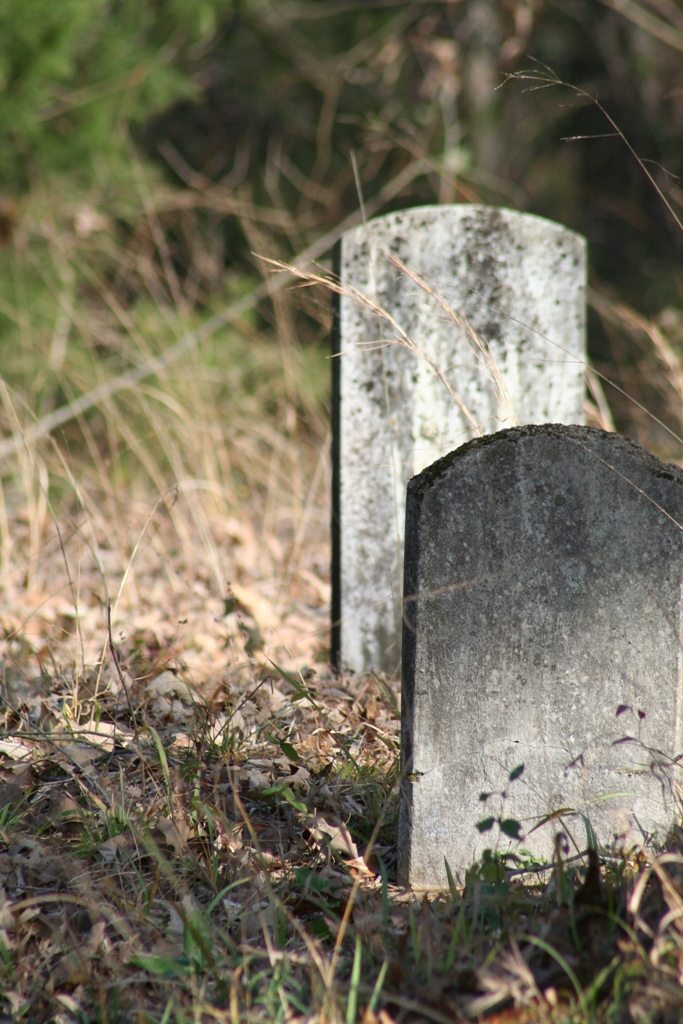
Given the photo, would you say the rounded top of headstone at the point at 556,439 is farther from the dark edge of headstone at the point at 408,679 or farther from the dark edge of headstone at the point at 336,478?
the dark edge of headstone at the point at 336,478

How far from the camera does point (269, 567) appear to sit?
3805mm

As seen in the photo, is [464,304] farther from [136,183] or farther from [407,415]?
[136,183]

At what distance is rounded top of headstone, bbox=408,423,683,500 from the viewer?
174 cm

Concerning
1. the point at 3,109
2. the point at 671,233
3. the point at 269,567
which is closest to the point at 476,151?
the point at 671,233

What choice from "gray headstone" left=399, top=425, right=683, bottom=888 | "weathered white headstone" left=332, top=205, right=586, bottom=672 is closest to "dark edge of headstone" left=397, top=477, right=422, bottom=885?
"gray headstone" left=399, top=425, right=683, bottom=888

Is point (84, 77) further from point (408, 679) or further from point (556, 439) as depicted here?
point (408, 679)

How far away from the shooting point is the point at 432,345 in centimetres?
278

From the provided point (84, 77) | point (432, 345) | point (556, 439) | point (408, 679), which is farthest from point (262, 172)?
point (408, 679)

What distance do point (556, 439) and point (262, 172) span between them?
23.0 ft

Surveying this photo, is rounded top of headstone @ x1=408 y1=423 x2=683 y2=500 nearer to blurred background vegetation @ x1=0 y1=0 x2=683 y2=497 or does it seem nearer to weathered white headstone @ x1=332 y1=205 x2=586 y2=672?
weathered white headstone @ x1=332 y1=205 x2=586 y2=672

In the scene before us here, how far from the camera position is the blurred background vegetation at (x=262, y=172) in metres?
4.74

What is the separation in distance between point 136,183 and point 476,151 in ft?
11.4

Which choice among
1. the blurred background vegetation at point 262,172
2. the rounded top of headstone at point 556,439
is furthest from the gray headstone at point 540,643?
the blurred background vegetation at point 262,172

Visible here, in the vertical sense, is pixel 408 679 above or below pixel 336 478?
below
